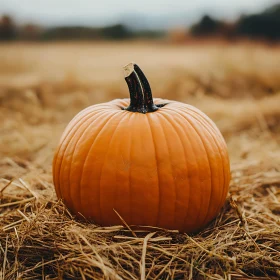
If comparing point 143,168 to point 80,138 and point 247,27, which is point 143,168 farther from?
point 247,27

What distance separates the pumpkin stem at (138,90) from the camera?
2043 mm

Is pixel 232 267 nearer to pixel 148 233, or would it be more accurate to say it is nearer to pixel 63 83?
pixel 148 233

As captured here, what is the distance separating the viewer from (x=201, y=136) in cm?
196

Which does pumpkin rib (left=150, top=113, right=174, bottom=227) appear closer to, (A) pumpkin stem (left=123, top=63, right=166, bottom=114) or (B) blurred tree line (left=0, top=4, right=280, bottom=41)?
(A) pumpkin stem (left=123, top=63, right=166, bottom=114)

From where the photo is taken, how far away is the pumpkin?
180cm

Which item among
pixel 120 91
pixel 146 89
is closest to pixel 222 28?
pixel 120 91

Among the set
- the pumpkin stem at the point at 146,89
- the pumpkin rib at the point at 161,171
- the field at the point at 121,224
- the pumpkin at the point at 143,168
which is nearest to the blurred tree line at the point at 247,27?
the field at the point at 121,224

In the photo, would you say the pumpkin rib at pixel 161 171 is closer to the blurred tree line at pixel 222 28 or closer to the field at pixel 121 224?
the field at pixel 121 224

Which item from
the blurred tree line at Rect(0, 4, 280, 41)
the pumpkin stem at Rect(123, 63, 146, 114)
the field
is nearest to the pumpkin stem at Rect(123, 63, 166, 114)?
the pumpkin stem at Rect(123, 63, 146, 114)

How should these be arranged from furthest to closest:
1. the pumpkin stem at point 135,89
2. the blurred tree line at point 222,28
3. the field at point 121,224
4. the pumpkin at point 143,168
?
the blurred tree line at point 222,28 → the pumpkin stem at point 135,89 → the pumpkin at point 143,168 → the field at point 121,224

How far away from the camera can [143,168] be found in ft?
5.89

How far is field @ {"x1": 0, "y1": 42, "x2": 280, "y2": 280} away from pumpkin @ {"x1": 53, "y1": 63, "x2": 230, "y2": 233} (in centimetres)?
11

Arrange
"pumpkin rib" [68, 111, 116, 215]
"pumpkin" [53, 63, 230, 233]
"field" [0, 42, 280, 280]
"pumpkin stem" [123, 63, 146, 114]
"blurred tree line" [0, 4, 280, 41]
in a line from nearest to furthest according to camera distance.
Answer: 1. "field" [0, 42, 280, 280]
2. "pumpkin" [53, 63, 230, 233]
3. "pumpkin rib" [68, 111, 116, 215]
4. "pumpkin stem" [123, 63, 146, 114]
5. "blurred tree line" [0, 4, 280, 41]

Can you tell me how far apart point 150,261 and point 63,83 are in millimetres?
5017
